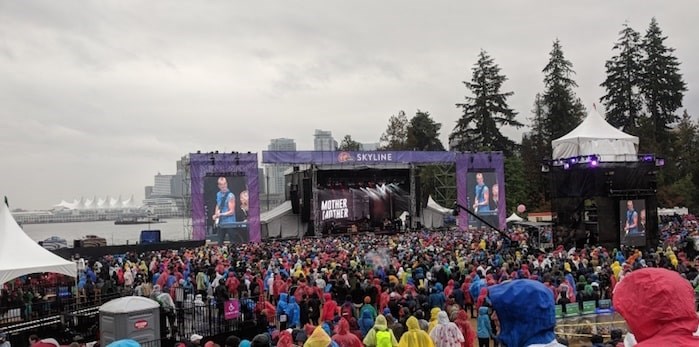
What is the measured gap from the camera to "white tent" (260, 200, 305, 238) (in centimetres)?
3906

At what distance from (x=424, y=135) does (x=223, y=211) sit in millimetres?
41385

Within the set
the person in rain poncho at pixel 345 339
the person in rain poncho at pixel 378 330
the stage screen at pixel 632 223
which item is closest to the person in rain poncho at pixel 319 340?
the person in rain poncho at pixel 345 339

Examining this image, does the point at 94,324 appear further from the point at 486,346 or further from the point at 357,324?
the point at 486,346

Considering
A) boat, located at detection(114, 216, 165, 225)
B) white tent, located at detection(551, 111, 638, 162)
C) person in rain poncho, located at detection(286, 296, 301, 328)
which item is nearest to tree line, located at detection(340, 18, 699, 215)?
white tent, located at detection(551, 111, 638, 162)

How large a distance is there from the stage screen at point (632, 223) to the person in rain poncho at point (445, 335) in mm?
19071

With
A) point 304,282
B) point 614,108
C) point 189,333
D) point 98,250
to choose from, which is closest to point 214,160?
point 98,250

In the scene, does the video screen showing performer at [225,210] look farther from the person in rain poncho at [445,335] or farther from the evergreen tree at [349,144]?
the evergreen tree at [349,144]

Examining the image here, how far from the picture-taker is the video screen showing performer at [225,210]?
30.4 m

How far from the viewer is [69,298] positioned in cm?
1462

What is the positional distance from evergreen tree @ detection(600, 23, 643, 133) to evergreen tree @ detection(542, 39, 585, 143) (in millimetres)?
3800

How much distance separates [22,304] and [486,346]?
1003 cm

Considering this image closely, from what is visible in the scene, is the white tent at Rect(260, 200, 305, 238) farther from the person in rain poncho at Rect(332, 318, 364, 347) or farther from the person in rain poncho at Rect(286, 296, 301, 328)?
the person in rain poncho at Rect(332, 318, 364, 347)

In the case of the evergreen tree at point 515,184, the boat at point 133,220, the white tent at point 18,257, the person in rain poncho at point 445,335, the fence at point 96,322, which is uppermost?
the evergreen tree at point 515,184

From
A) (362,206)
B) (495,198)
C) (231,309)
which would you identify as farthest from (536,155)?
(231,309)
